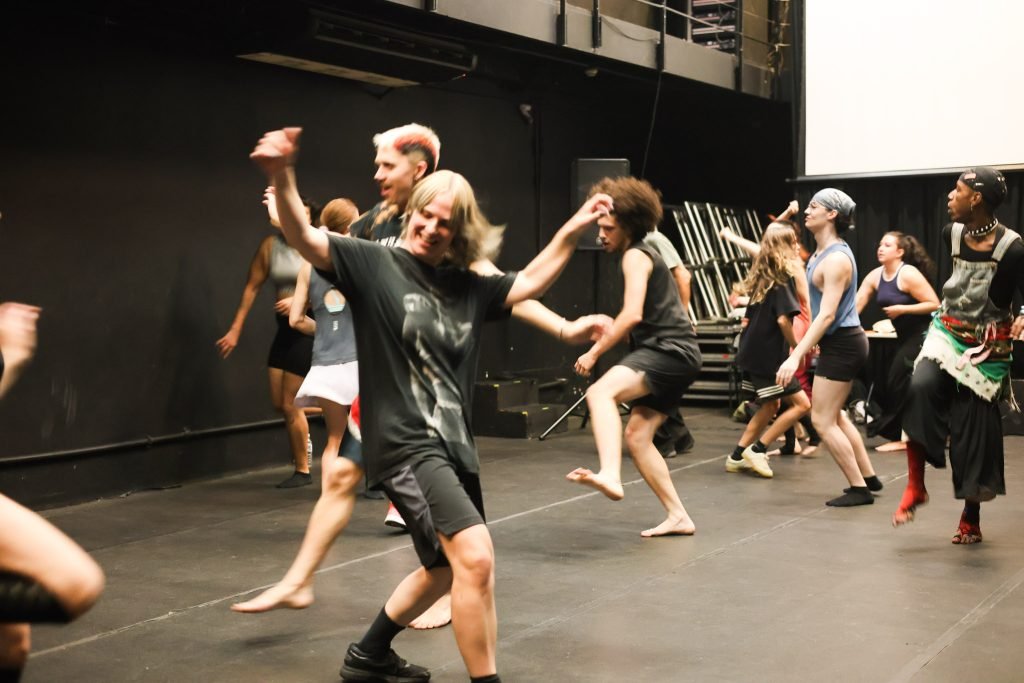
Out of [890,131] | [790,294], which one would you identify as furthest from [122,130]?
[890,131]

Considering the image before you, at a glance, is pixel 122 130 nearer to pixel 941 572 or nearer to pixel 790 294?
pixel 790 294

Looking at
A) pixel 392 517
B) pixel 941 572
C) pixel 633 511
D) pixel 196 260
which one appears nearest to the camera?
pixel 941 572

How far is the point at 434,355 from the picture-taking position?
341cm

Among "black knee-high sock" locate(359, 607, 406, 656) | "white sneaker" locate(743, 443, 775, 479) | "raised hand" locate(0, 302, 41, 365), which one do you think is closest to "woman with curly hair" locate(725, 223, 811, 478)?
"white sneaker" locate(743, 443, 775, 479)

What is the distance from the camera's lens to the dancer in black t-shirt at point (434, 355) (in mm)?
3293

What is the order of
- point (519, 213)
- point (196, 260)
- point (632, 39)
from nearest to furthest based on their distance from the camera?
point (196, 260) → point (632, 39) → point (519, 213)

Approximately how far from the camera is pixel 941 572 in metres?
5.40

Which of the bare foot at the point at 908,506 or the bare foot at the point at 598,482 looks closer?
the bare foot at the point at 598,482

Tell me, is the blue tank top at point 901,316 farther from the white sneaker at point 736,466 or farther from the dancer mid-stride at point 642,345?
the dancer mid-stride at point 642,345

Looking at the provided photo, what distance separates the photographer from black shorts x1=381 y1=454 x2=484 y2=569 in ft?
10.8

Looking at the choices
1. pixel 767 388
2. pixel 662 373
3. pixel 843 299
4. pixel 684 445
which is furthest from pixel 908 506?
pixel 684 445

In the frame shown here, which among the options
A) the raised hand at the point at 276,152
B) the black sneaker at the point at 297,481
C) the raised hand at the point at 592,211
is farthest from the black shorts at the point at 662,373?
the raised hand at the point at 276,152

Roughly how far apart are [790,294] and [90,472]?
4618 millimetres

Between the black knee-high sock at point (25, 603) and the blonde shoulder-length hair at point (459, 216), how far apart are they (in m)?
1.48
